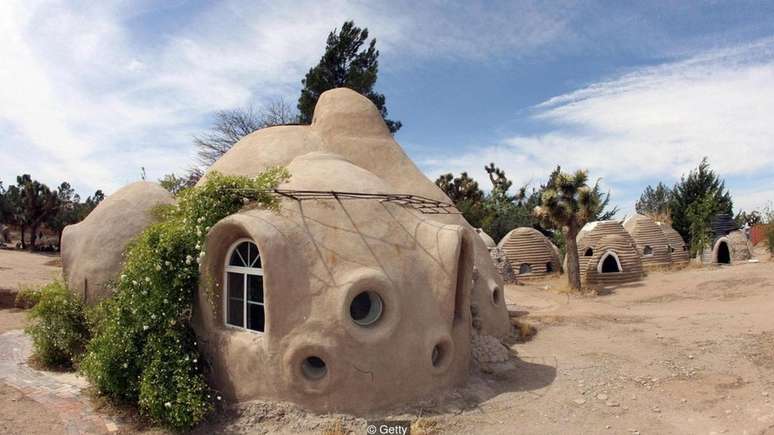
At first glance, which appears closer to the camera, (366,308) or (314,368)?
(314,368)

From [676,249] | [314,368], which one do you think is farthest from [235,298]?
[676,249]

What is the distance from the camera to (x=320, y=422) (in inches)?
307

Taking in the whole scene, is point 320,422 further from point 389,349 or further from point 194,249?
point 194,249

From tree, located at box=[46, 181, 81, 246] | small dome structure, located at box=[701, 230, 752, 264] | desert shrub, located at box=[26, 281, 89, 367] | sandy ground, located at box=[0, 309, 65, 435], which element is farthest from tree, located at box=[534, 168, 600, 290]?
tree, located at box=[46, 181, 81, 246]

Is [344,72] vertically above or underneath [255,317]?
above

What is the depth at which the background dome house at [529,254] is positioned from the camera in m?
27.1

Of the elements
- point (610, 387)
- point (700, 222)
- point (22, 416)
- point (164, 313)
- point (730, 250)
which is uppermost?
point (700, 222)

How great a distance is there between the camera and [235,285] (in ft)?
29.2

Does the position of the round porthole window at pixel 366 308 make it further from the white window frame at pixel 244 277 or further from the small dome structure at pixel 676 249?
the small dome structure at pixel 676 249

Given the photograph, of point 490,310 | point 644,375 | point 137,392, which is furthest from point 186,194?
point 644,375

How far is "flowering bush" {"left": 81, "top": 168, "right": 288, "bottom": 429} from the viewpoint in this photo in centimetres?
823

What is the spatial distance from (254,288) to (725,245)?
3098 centimetres

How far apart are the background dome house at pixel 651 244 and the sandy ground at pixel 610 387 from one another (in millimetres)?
13290

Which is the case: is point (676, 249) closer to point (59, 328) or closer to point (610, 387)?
point (610, 387)
